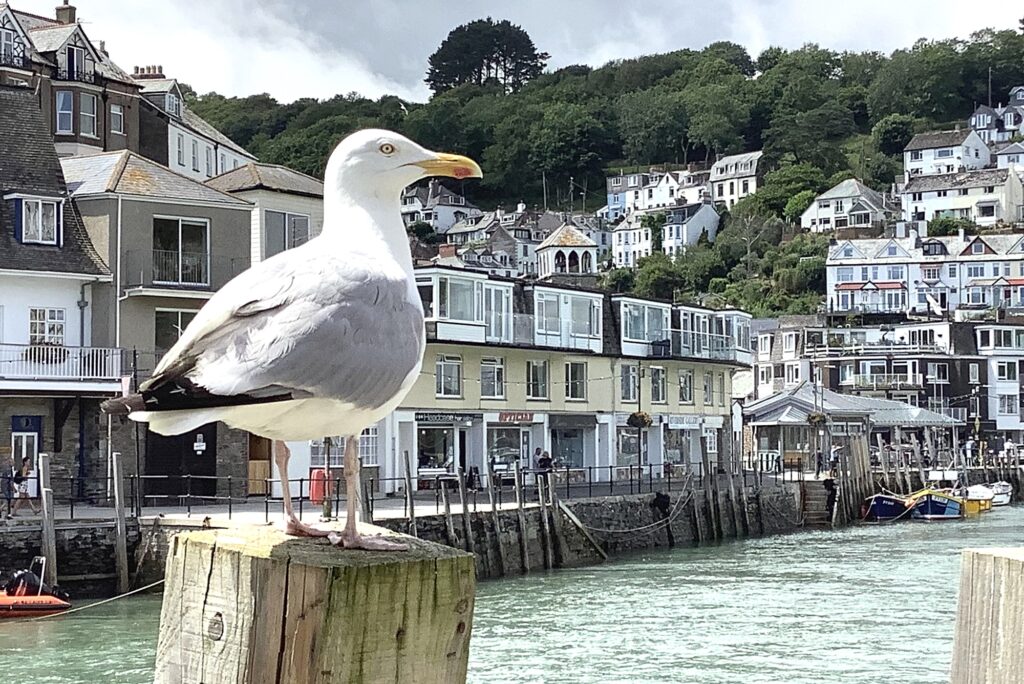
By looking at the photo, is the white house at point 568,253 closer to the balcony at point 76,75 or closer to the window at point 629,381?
the window at point 629,381

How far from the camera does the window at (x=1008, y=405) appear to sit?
104812mm

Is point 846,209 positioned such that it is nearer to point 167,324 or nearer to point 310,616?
point 167,324

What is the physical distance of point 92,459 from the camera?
1594 inches

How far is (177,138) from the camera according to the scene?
64812mm

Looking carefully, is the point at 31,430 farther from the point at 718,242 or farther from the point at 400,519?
the point at 718,242

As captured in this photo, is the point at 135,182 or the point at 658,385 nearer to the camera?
the point at 135,182

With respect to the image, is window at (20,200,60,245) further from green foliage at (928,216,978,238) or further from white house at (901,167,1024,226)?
white house at (901,167,1024,226)

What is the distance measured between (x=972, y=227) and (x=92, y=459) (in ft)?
431

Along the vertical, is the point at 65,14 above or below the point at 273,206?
above

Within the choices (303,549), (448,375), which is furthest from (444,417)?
(303,549)

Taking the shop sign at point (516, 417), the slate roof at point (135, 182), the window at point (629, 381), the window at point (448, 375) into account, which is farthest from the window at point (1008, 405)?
the slate roof at point (135, 182)

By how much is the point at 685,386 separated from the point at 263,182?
88.7 feet

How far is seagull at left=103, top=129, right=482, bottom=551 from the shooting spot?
375 cm

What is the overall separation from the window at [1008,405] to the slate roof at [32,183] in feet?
254
